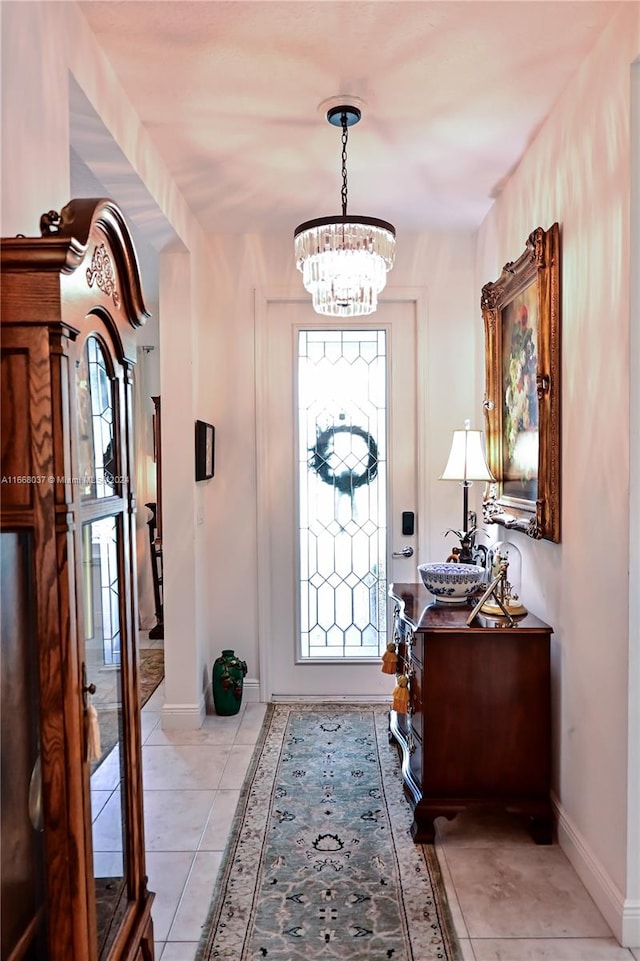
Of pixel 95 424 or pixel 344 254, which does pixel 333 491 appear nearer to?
pixel 344 254

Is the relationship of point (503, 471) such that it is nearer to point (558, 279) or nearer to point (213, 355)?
point (558, 279)

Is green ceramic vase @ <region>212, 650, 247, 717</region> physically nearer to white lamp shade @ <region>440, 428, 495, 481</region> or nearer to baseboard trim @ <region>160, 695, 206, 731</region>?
baseboard trim @ <region>160, 695, 206, 731</region>

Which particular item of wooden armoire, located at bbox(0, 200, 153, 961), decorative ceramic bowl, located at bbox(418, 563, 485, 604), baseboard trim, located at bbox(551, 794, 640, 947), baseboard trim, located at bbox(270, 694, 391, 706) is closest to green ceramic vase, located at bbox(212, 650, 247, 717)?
baseboard trim, located at bbox(270, 694, 391, 706)

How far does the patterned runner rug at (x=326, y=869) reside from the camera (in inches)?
74.6

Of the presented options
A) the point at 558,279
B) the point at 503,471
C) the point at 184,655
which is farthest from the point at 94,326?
the point at 184,655

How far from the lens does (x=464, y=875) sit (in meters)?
2.22

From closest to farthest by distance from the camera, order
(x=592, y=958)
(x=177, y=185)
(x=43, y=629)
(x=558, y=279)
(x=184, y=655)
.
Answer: (x=43, y=629) → (x=592, y=958) → (x=558, y=279) → (x=177, y=185) → (x=184, y=655)

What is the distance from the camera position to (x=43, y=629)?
1.10m

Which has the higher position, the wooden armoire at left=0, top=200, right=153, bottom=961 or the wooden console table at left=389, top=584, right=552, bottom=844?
the wooden armoire at left=0, top=200, right=153, bottom=961

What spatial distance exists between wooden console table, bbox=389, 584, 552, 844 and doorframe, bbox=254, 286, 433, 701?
1.44 meters

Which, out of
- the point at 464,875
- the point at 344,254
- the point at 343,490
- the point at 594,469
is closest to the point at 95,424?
the point at 344,254

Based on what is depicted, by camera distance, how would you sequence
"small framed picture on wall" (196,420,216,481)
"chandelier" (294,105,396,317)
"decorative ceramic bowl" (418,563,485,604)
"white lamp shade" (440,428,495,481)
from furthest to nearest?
"small framed picture on wall" (196,420,216,481) < "white lamp shade" (440,428,495,481) < "decorative ceramic bowl" (418,563,485,604) < "chandelier" (294,105,396,317)

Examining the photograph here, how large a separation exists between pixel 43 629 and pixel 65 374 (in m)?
0.42

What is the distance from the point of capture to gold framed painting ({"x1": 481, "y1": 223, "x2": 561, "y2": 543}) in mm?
2414
